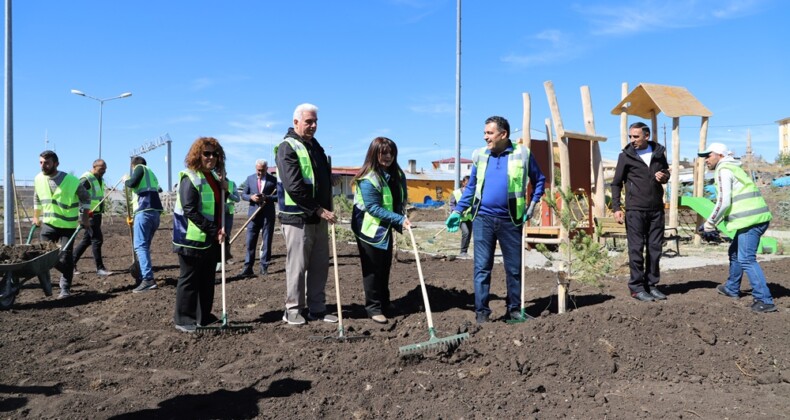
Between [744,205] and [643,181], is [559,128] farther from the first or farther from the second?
[744,205]

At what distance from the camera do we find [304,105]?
5215 millimetres

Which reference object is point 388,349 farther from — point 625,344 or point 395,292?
point 395,292

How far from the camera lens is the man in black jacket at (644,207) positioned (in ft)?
19.4

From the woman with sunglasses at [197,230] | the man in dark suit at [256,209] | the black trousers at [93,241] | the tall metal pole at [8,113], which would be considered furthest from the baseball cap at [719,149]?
the tall metal pole at [8,113]

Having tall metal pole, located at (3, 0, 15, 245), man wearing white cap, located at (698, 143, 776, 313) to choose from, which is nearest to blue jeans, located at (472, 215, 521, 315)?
man wearing white cap, located at (698, 143, 776, 313)

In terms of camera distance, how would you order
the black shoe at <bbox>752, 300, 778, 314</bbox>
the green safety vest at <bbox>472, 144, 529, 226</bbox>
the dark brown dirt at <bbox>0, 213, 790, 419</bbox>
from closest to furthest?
1. the dark brown dirt at <bbox>0, 213, 790, 419</bbox>
2. the green safety vest at <bbox>472, 144, 529, 226</bbox>
3. the black shoe at <bbox>752, 300, 778, 314</bbox>

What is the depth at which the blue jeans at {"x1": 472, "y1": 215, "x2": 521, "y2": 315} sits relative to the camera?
16.7 ft

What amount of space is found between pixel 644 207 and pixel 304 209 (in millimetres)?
3341

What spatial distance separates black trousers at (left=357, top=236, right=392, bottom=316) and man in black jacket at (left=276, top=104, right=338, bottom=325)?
0.36m

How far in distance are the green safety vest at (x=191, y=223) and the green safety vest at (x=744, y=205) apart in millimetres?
4792

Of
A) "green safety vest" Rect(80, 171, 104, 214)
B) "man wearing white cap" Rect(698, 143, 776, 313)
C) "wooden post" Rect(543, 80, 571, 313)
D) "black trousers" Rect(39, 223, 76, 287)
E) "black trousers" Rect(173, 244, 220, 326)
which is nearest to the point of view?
"black trousers" Rect(173, 244, 220, 326)

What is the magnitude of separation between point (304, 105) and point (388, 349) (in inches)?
88.1

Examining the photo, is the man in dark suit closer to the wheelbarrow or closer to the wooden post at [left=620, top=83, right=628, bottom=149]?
the wheelbarrow

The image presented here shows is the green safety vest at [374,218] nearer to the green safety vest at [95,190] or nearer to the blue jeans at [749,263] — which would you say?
the blue jeans at [749,263]
